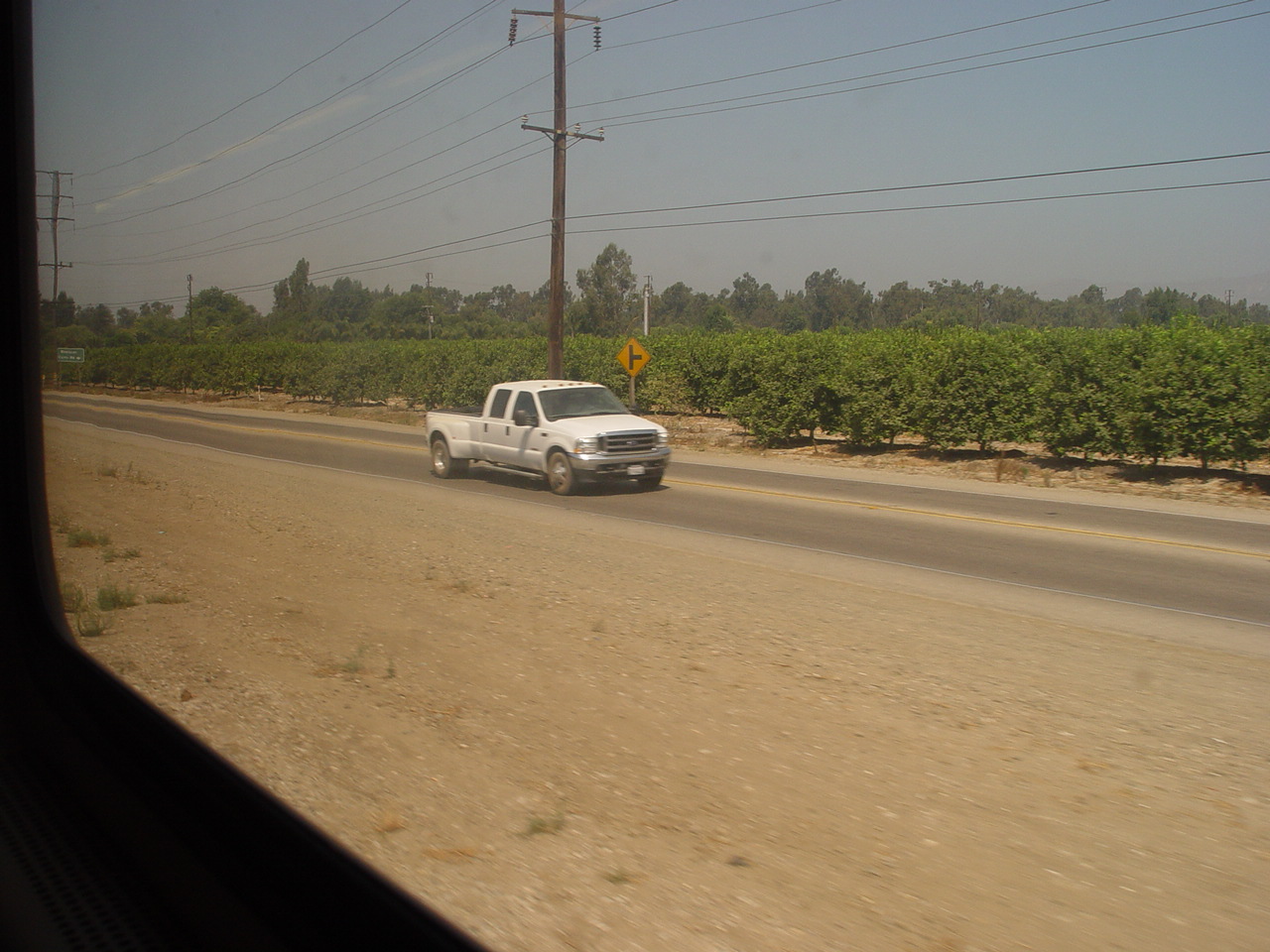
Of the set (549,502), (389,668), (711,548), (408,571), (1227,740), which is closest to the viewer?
(1227,740)

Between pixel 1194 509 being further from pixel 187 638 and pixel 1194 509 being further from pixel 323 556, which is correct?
pixel 187 638

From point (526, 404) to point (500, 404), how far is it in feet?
2.67

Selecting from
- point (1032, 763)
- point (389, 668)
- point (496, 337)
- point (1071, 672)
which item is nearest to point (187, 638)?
point (389, 668)

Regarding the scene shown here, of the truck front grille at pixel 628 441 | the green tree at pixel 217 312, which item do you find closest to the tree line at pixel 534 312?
the green tree at pixel 217 312

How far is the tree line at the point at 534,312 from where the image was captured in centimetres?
2231

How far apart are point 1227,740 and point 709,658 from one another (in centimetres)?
320

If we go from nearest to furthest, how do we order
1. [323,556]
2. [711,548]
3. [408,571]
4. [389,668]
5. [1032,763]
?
1. [1032,763]
2. [389,668]
3. [408,571]
4. [323,556]
5. [711,548]

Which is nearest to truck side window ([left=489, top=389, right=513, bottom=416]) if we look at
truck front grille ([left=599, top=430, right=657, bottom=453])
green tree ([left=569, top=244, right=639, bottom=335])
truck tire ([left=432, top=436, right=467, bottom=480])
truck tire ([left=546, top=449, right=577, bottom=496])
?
truck tire ([left=432, top=436, right=467, bottom=480])

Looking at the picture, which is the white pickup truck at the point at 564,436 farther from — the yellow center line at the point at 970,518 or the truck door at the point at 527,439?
the yellow center line at the point at 970,518

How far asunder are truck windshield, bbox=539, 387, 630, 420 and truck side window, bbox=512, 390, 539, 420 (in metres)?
0.22

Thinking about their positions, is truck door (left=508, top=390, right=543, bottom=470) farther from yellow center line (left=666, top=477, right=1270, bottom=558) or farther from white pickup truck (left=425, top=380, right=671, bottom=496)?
yellow center line (left=666, top=477, right=1270, bottom=558)

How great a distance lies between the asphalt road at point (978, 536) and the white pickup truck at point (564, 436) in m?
0.49

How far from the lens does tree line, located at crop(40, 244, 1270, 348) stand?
22312 mm

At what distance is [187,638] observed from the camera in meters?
7.41
